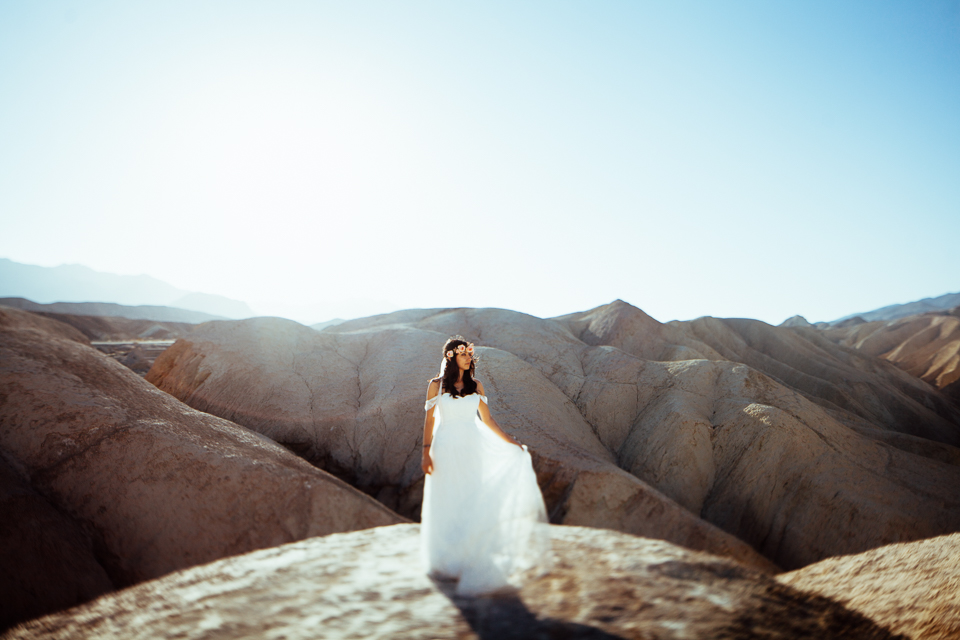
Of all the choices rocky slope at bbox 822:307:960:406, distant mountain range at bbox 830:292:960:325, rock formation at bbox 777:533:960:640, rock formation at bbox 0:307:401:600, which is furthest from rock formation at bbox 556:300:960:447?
distant mountain range at bbox 830:292:960:325

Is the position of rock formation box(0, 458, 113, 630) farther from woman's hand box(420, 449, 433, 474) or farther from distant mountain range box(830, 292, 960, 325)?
distant mountain range box(830, 292, 960, 325)

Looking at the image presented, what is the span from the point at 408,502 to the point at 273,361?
562 centimetres

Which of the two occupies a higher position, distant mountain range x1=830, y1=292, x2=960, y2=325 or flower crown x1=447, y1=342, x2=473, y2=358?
distant mountain range x1=830, y1=292, x2=960, y2=325

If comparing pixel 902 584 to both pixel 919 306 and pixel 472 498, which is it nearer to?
pixel 472 498

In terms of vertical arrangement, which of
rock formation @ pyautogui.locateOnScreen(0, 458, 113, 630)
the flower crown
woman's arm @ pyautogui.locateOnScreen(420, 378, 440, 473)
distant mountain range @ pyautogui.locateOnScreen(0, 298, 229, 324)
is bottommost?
rock formation @ pyautogui.locateOnScreen(0, 458, 113, 630)

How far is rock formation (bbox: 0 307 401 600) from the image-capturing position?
6422mm

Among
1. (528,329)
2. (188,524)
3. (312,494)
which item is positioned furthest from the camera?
(528,329)

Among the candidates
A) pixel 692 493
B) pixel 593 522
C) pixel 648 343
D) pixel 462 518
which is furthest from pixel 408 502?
pixel 648 343

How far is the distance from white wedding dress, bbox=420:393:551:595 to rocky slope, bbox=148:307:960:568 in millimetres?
6190

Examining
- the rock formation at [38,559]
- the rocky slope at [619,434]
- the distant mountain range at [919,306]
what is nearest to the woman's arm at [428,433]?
the rock formation at [38,559]

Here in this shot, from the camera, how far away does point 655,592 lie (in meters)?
2.90

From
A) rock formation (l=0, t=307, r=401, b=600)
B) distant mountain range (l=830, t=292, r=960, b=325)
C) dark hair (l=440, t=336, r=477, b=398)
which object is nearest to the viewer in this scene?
dark hair (l=440, t=336, r=477, b=398)

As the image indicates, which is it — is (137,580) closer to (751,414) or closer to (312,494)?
(312,494)

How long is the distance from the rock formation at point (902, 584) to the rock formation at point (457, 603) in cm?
144
